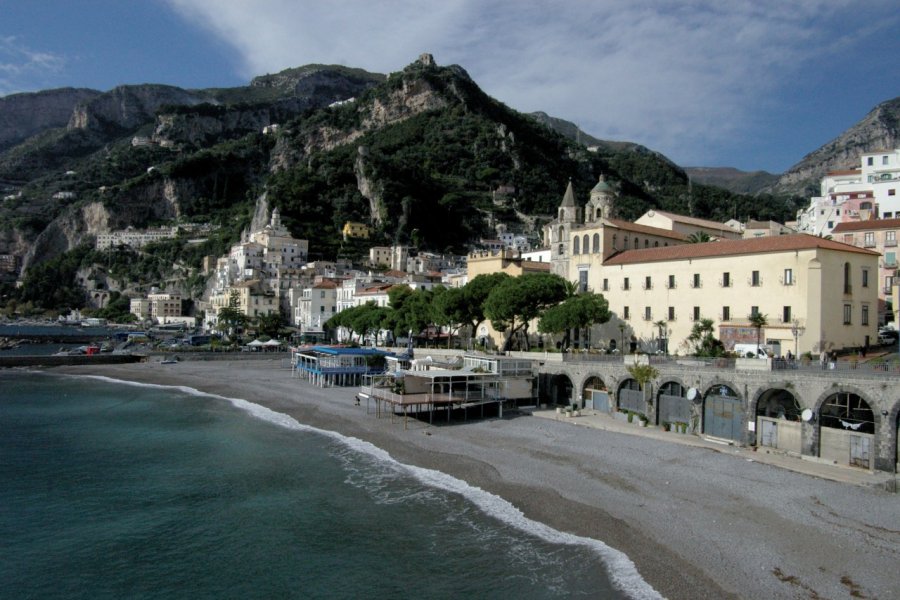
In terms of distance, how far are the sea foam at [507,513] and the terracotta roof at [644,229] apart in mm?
29332

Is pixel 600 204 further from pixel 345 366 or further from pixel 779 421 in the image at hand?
pixel 779 421

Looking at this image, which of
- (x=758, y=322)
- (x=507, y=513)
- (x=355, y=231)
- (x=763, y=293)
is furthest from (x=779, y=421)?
(x=355, y=231)

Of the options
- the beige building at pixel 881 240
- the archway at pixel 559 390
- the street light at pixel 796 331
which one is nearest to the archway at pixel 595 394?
the archway at pixel 559 390

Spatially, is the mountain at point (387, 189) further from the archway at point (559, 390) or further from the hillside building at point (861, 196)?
the archway at point (559, 390)

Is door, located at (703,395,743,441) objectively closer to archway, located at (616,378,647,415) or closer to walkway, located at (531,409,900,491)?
walkway, located at (531,409,900,491)

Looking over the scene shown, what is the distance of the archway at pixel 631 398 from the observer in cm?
3327

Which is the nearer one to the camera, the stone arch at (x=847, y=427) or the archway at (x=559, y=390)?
the stone arch at (x=847, y=427)

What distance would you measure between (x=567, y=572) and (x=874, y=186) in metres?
63.9

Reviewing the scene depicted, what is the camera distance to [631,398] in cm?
3400

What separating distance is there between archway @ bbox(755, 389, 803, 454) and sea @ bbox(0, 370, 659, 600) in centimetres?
1198

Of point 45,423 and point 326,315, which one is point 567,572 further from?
point 326,315

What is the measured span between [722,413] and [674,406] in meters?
2.92

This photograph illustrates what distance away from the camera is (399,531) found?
20.0m

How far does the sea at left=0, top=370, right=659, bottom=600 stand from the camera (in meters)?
16.7
